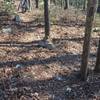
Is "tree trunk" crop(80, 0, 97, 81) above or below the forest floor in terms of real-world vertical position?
above

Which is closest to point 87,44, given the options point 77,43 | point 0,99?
point 0,99

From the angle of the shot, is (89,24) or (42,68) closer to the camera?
(89,24)

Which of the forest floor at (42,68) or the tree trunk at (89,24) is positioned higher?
the tree trunk at (89,24)

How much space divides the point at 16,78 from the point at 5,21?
7.97m

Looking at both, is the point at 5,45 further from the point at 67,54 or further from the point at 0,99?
the point at 0,99

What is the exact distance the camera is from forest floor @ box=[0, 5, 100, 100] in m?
9.32

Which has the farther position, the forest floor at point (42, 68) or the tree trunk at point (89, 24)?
the forest floor at point (42, 68)

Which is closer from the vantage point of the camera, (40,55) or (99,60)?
(99,60)

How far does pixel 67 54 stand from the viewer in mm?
12945

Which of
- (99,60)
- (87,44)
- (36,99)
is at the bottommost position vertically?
(36,99)

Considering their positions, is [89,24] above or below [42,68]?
above

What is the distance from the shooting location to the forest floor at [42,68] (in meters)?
9.32

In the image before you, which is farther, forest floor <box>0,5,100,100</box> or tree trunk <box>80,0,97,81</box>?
forest floor <box>0,5,100,100</box>

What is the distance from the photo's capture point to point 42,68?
11.1m
